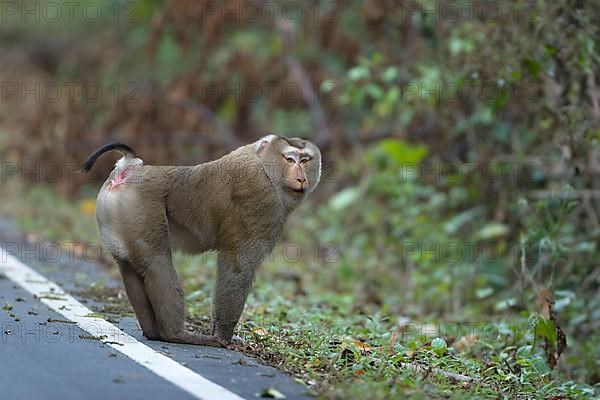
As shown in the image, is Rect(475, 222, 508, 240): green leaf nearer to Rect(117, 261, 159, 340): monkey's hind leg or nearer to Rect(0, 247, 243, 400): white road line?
Rect(0, 247, 243, 400): white road line

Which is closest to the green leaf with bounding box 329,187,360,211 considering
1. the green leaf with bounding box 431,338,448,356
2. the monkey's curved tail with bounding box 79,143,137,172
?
the green leaf with bounding box 431,338,448,356

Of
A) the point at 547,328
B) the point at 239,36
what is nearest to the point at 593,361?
the point at 547,328

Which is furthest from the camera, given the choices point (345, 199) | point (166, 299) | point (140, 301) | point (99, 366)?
point (345, 199)

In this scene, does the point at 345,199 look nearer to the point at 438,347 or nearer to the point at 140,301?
the point at 438,347

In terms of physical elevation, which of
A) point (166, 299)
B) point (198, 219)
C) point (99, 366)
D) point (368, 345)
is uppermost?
point (198, 219)

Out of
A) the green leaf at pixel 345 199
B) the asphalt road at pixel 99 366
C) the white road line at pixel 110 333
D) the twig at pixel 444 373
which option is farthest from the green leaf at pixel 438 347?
the green leaf at pixel 345 199

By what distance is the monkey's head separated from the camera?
248 inches

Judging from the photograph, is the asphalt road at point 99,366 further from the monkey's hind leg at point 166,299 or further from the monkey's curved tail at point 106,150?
the monkey's curved tail at point 106,150

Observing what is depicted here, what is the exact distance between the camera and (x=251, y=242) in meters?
6.11

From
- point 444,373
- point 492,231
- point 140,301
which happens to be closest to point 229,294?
point 140,301

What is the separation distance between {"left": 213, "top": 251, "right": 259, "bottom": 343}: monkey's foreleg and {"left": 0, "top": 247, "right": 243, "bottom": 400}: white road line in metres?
0.49

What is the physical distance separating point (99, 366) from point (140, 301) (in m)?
0.92

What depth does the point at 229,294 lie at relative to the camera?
5.97 m

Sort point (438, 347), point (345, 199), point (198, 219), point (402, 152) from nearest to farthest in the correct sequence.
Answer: point (198, 219) → point (438, 347) → point (402, 152) → point (345, 199)
